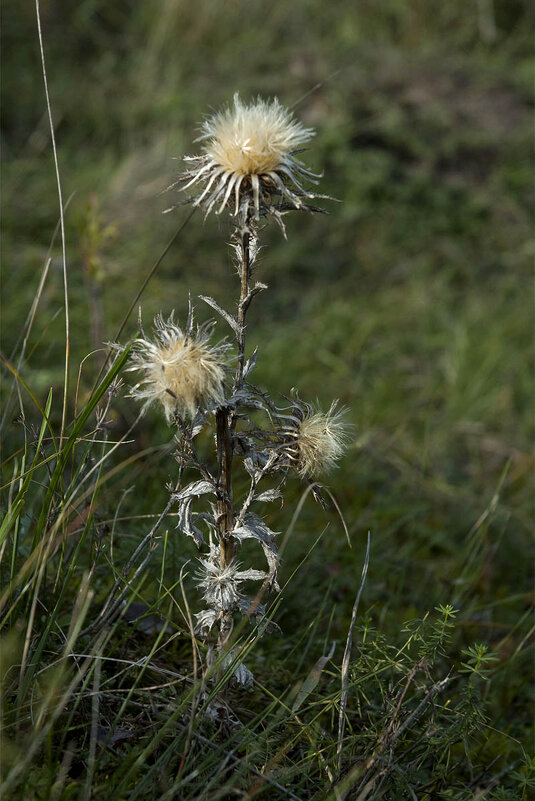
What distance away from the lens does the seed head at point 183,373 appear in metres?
1.14

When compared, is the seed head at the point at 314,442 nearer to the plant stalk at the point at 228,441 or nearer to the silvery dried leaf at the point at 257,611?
the plant stalk at the point at 228,441

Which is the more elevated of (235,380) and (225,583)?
(235,380)

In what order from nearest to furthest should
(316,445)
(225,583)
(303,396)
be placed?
(316,445)
(225,583)
(303,396)

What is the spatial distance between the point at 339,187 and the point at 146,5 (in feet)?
7.27

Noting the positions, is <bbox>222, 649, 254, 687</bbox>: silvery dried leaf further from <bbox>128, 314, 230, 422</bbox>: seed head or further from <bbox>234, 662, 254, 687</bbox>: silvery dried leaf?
<bbox>128, 314, 230, 422</bbox>: seed head

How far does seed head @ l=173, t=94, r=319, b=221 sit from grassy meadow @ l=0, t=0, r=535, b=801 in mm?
108

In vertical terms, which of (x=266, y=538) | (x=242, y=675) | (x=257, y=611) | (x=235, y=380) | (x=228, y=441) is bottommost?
(x=242, y=675)

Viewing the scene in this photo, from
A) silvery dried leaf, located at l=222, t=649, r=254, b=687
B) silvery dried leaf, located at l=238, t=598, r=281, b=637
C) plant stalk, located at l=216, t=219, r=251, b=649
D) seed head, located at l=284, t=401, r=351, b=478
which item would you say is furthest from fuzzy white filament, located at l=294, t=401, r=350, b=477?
silvery dried leaf, located at l=222, t=649, r=254, b=687

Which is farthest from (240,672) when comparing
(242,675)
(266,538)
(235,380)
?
(235,380)

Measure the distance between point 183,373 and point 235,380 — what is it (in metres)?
0.18

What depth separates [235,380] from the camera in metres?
1.30

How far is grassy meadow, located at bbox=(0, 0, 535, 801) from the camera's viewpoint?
1370 millimetres

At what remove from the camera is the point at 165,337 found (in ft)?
3.91

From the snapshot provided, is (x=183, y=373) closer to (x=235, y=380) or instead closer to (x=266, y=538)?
(x=235, y=380)
